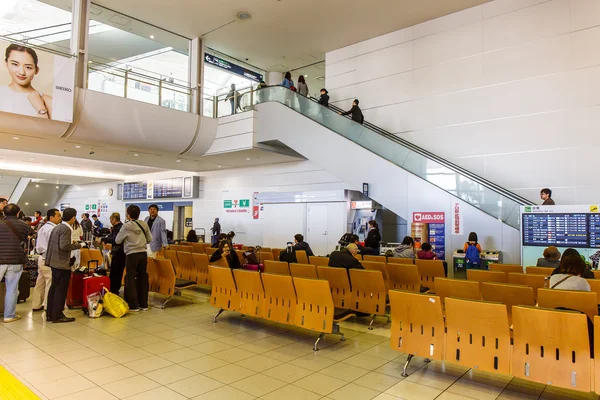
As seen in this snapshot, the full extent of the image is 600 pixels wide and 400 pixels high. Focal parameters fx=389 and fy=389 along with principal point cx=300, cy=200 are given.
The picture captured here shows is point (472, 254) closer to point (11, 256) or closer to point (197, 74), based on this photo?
point (11, 256)

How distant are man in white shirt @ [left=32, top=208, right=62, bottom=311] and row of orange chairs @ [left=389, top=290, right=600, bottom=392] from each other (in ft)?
17.5

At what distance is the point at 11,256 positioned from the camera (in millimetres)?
5590

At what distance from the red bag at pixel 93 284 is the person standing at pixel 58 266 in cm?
44

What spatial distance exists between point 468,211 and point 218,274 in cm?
599

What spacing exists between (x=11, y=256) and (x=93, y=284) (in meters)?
1.17

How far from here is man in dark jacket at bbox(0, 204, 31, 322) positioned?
18.2 ft

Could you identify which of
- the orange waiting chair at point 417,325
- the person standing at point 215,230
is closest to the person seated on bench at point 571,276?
the orange waiting chair at point 417,325

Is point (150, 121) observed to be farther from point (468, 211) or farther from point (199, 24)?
point (468, 211)

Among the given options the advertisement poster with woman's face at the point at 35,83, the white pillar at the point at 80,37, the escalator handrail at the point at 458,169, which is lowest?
the escalator handrail at the point at 458,169

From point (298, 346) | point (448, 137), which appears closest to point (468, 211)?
point (448, 137)

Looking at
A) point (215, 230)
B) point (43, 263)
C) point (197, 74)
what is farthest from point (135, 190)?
point (43, 263)

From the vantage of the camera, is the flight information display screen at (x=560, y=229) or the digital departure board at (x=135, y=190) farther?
the digital departure board at (x=135, y=190)

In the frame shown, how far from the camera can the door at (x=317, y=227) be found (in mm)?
12672

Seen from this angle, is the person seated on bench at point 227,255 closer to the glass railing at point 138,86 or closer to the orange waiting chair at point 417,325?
the orange waiting chair at point 417,325
